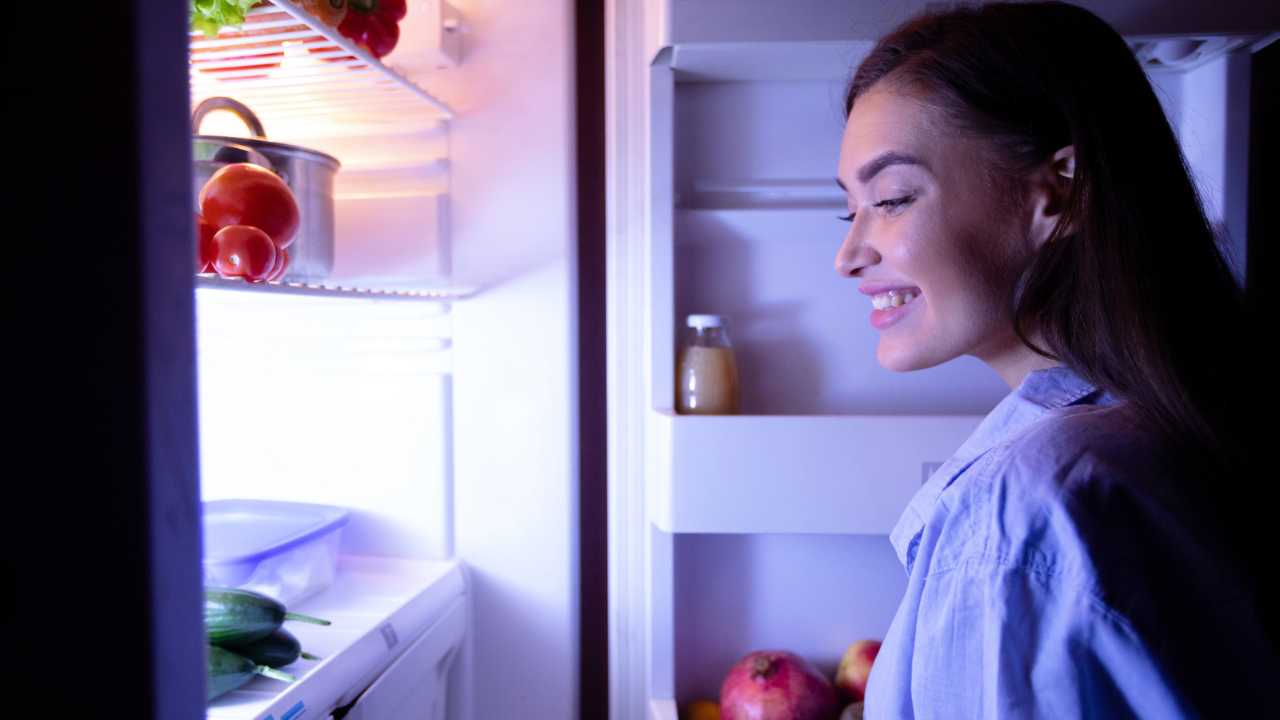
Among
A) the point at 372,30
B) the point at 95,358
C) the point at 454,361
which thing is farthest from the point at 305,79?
the point at 95,358

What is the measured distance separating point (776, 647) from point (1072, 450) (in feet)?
2.57

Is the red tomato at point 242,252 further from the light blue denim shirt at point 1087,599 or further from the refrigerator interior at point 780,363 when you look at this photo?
the light blue denim shirt at point 1087,599

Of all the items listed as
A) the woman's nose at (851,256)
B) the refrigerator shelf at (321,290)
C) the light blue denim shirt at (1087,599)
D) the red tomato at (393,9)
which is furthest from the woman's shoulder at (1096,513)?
the red tomato at (393,9)

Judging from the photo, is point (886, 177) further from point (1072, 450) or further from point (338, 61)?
point (338, 61)

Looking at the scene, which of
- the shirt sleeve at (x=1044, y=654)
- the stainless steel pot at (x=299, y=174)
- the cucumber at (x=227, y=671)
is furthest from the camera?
the stainless steel pot at (x=299, y=174)

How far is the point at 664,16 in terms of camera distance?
866 mm

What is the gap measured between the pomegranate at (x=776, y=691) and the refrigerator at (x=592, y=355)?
0.30 ft

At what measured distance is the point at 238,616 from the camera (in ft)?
2.41

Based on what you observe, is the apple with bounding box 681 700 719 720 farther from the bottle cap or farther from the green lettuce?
the green lettuce

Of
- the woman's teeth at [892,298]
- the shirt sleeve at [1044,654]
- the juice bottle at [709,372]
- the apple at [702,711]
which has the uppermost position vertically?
the woman's teeth at [892,298]

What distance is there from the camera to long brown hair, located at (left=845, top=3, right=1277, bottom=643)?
1.65 feet

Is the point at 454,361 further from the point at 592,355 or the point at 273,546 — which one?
the point at 273,546

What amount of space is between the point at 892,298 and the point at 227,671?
71 centimetres

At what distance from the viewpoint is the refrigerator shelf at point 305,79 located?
33.7 inches
